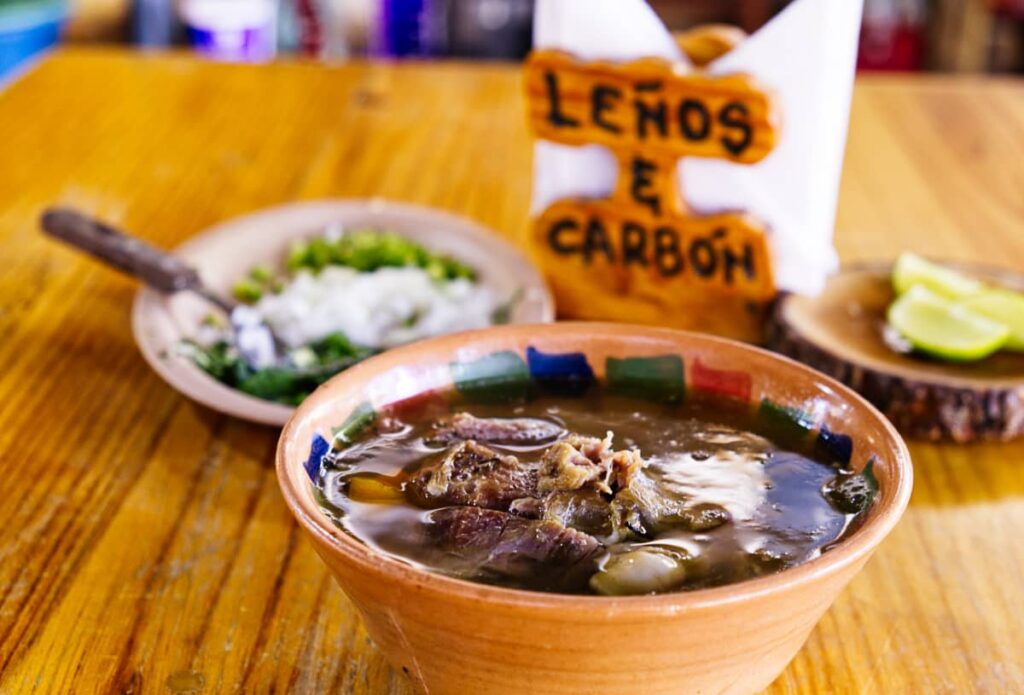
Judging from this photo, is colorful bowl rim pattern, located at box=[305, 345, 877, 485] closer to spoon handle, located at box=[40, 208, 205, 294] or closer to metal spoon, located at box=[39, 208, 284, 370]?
metal spoon, located at box=[39, 208, 284, 370]

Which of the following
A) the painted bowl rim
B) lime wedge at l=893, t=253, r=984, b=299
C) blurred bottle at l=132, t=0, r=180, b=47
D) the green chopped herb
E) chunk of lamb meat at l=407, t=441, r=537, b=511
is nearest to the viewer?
the painted bowl rim

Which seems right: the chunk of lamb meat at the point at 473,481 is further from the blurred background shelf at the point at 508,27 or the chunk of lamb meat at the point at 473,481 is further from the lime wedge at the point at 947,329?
the blurred background shelf at the point at 508,27

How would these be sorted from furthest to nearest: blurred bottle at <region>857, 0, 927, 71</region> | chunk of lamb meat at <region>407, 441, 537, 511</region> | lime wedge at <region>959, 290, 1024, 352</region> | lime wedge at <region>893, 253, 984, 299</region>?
blurred bottle at <region>857, 0, 927, 71</region> → lime wedge at <region>893, 253, 984, 299</region> → lime wedge at <region>959, 290, 1024, 352</region> → chunk of lamb meat at <region>407, 441, 537, 511</region>

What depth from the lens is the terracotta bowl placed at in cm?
95

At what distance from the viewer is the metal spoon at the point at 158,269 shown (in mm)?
1852

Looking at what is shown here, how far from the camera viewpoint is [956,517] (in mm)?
1560

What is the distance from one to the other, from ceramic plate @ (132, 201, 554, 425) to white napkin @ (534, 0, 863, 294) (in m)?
0.23

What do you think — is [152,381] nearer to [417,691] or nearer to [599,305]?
[599,305]

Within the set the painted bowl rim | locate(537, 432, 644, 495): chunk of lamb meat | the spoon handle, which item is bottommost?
the spoon handle

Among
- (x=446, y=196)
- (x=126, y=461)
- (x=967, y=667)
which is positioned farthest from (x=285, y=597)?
(x=446, y=196)

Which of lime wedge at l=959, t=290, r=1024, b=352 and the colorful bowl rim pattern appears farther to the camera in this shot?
lime wedge at l=959, t=290, r=1024, b=352

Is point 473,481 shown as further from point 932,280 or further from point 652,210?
point 932,280

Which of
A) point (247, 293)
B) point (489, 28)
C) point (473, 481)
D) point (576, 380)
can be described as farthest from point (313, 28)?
point (473, 481)

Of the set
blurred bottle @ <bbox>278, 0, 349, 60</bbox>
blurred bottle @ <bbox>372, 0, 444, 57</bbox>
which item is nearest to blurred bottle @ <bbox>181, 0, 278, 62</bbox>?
blurred bottle @ <bbox>278, 0, 349, 60</bbox>
